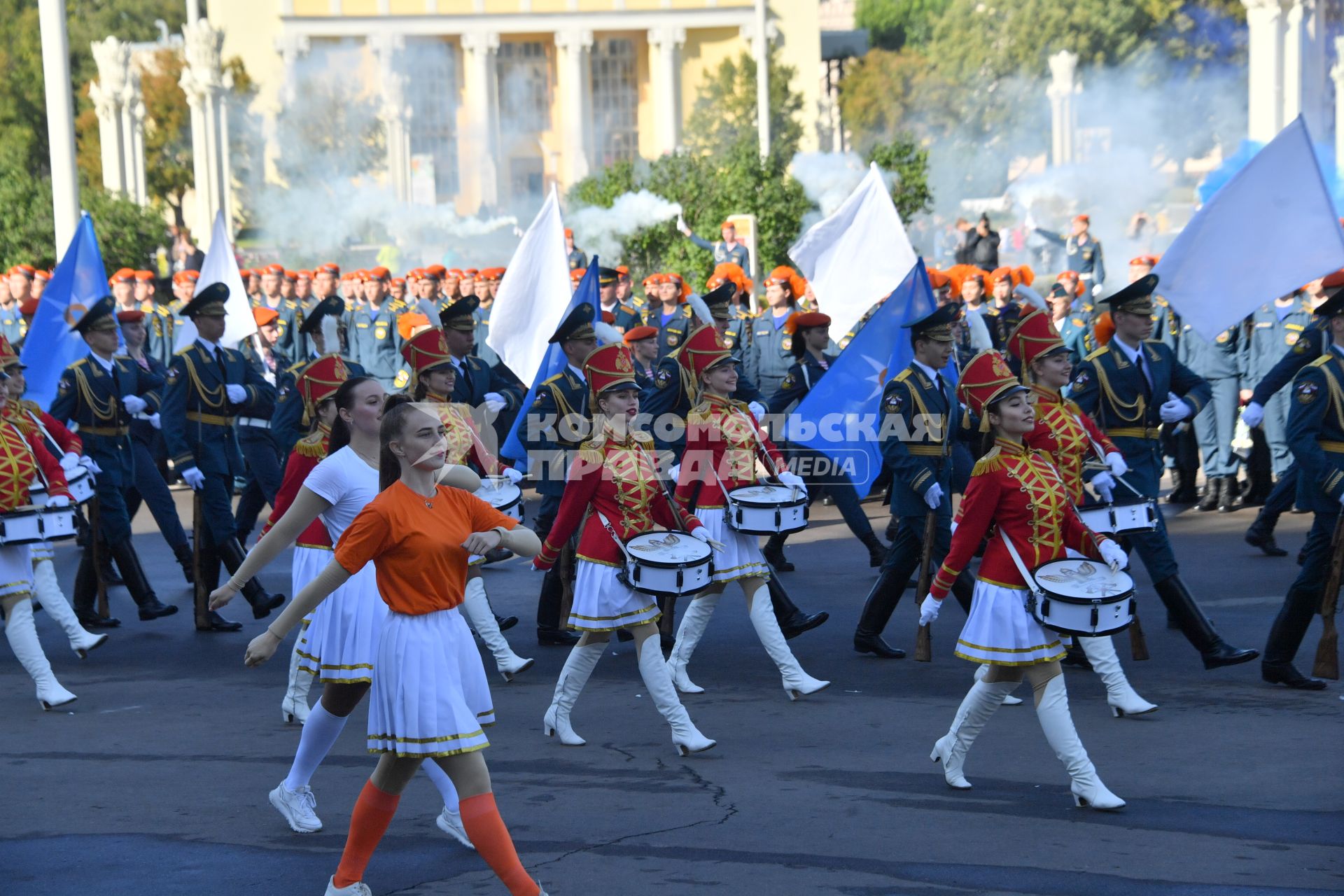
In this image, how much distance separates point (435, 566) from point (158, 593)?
7.03 meters

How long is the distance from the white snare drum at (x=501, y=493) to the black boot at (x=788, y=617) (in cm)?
140

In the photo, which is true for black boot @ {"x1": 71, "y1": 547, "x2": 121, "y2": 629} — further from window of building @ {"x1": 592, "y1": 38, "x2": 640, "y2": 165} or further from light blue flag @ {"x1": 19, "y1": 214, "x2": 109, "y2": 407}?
window of building @ {"x1": 592, "y1": 38, "x2": 640, "y2": 165}

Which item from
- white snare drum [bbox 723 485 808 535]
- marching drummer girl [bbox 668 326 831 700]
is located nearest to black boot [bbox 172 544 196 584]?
marching drummer girl [bbox 668 326 831 700]

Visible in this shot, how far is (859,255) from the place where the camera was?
1399 cm

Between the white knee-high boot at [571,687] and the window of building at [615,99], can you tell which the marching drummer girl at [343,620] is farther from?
the window of building at [615,99]

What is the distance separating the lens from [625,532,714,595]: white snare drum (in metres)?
6.83

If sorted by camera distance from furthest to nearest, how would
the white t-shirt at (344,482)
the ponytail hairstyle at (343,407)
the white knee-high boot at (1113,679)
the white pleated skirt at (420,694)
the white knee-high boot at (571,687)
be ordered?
the white knee-high boot at (1113,679) < the white knee-high boot at (571,687) < the ponytail hairstyle at (343,407) < the white t-shirt at (344,482) < the white pleated skirt at (420,694)

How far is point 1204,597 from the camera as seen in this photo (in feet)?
33.0

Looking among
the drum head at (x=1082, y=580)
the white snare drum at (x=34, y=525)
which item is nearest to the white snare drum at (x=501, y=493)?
the white snare drum at (x=34, y=525)

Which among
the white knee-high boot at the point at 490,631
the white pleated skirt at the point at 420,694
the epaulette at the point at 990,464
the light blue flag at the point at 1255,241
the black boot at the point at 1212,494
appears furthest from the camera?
the black boot at the point at 1212,494

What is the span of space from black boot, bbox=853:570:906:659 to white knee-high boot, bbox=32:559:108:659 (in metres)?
4.13

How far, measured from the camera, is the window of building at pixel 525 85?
66.1 m

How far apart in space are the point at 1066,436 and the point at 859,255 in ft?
21.4

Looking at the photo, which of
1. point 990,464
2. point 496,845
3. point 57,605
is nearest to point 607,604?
point 990,464
